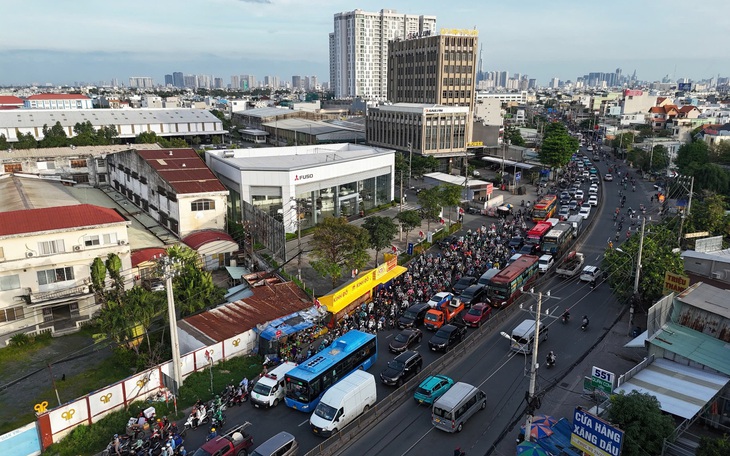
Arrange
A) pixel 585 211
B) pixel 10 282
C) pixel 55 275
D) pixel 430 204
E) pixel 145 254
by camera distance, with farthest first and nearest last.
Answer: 1. pixel 585 211
2. pixel 430 204
3. pixel 145 254
4. pixel 55 275
5. pixel 10 282

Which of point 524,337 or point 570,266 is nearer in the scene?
point 524,337

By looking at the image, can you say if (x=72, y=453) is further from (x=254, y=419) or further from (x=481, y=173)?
(x=481, y=173)

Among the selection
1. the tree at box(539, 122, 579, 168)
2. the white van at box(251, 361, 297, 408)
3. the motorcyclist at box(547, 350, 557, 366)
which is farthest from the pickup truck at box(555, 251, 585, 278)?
the tree at box(539, 122, 579, 168)

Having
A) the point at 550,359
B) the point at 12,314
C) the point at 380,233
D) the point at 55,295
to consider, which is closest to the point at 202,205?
the point at 55,295

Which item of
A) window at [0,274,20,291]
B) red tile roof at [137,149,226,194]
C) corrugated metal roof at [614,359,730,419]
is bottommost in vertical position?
corrugated metal roof at [614,359,730,419]

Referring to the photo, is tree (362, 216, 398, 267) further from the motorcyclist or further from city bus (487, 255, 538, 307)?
the motorcyclist

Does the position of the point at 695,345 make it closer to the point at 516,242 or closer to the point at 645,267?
the point at 645,267
